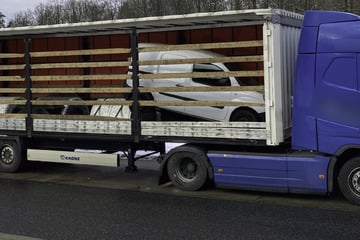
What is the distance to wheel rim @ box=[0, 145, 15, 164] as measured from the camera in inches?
452

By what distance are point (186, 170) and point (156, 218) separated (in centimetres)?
218

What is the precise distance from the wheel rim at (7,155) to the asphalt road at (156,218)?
2.35 m

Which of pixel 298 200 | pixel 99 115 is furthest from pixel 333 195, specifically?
pixel 99 115

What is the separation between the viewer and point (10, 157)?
11.5m

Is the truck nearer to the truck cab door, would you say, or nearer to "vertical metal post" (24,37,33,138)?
"vertical metal post" (24,37,33,138)

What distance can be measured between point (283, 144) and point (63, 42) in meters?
6.79

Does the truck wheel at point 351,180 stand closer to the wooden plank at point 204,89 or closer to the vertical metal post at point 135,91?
the wooden plank at point 204,89

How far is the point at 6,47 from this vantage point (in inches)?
544

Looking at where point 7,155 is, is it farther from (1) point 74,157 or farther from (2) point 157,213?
(2) point 157,213

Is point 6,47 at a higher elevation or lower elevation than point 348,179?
higher

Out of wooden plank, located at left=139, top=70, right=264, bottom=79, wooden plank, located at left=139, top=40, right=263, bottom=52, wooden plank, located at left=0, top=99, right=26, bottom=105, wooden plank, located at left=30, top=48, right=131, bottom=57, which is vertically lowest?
wooden plank, located at left=0, top=99, right=26, bottom=105

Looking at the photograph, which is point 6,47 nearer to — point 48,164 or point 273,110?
point 48,164

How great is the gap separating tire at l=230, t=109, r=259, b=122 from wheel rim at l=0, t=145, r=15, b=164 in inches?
194

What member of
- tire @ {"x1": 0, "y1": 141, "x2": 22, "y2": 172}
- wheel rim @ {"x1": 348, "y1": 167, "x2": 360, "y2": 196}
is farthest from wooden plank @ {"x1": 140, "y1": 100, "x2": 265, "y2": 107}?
tire @ {"x1": 0, "y1": 141, "x2": 22, "y2": 172}
